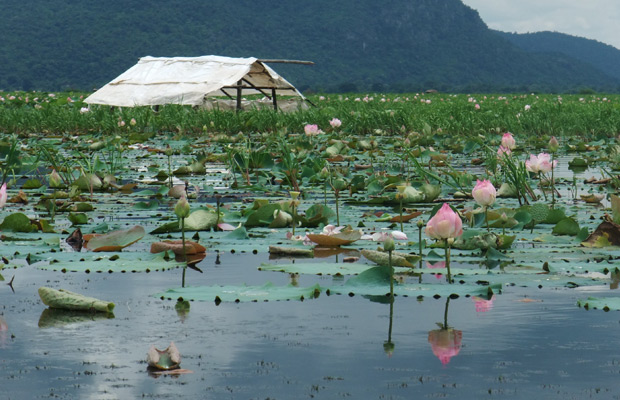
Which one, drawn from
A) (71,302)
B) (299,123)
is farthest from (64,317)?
(299,123)

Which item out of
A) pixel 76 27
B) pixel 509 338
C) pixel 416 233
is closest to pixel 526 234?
pixel 416 233

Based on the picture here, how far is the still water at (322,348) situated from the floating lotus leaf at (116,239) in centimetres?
67

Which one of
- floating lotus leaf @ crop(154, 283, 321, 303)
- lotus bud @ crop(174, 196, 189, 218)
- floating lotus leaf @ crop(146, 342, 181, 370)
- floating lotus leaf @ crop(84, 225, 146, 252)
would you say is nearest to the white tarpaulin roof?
floating lotus leaf @ crop(84, 225, 146, 252)

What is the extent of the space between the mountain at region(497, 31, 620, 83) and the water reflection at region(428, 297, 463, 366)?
15614 centimetres

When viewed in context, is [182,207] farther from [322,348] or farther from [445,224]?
[322,348]

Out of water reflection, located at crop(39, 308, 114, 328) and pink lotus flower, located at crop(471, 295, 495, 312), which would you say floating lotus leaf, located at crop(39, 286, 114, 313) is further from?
pink lotus flower, located at crop(471, 295, 495, 312)

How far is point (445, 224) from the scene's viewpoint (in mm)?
2705

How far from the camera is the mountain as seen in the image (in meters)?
155

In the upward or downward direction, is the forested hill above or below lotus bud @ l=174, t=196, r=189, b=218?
above

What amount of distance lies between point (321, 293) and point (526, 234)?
1487mm

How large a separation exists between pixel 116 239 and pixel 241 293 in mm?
1071

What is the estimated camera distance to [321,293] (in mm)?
2783

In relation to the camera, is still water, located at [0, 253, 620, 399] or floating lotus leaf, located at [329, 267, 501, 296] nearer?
still water, located at [0, 253, 620, 399]

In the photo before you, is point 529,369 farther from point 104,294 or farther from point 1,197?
point 1,197
